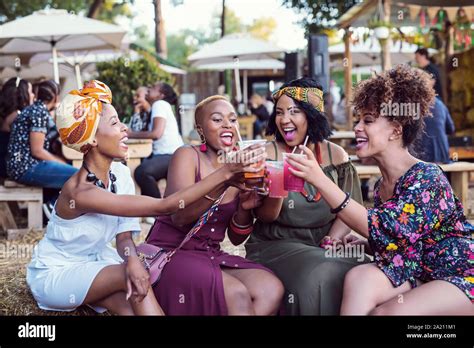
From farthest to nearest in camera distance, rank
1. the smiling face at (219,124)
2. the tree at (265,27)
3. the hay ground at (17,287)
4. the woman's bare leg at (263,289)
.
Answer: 1. the tree at (265,27)
2. the smiling face at (219,124)
3. the hay ground at (17,287)
4. the woman's bare leg at (263,289)

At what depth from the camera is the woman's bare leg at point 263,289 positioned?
133 inches

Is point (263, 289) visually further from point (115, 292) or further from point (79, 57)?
point (79, 57)

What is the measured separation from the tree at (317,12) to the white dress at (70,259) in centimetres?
1854

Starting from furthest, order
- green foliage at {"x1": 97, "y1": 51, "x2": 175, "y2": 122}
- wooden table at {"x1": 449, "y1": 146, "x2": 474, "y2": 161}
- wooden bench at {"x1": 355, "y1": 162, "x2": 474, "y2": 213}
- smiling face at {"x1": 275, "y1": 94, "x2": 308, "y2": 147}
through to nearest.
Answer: green foliage at {"x1": 97, "y1": 51, "x2": 175, "y2": 122} < wooden table at {"x1": 449, "y1": 146, "x2": 474, "y2": 161} < wooden bench at {"x1": 355, "y1": 162, "x2": 474, "y2": 213} < smiling face at {"x1": 275, "y1": 94, "x2": 308, "y2": 147}

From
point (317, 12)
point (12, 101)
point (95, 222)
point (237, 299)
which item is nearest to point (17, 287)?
point (95, 222)

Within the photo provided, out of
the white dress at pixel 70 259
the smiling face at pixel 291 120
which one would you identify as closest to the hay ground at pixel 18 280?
the white dress at pixel 70 259

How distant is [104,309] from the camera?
340 centimetres

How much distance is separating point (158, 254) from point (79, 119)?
2.45 ft

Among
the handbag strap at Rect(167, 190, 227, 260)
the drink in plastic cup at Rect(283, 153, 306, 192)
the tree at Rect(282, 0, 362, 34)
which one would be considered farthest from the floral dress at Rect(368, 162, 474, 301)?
the tree at Rect(282, 0, 362, 34)

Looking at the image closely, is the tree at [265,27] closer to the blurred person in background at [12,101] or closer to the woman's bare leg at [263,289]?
the blurred person in background at [12,101]

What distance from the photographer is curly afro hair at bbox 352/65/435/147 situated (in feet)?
10.9

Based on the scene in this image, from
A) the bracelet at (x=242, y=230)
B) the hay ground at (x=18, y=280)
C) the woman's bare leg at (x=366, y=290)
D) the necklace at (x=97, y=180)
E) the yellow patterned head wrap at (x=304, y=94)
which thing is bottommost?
the hay ground at (x=18, y=280)

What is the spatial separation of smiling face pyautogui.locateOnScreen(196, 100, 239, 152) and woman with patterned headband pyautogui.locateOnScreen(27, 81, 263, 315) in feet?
1.58

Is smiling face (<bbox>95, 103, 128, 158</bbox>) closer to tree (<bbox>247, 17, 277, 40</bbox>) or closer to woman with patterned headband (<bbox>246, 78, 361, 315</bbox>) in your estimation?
woman with patterned headband (<bbox>246, 78, 361, 315</bbox>)
